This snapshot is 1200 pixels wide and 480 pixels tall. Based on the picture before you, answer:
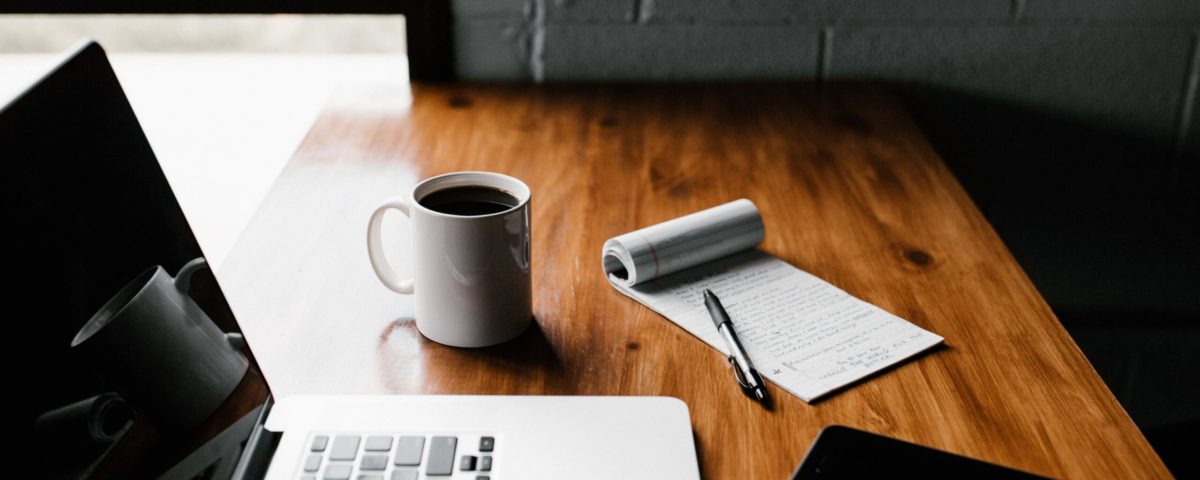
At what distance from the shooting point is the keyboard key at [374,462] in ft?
1.92

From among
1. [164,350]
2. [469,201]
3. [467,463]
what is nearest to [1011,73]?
[469,201]

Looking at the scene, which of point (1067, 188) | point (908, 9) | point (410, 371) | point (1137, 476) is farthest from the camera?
point (1067, 188)

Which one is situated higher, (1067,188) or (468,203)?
(468,203)

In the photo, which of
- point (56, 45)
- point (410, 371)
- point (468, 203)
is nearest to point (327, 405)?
point (410, 371)

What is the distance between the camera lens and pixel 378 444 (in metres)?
0.60

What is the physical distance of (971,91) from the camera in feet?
4.80

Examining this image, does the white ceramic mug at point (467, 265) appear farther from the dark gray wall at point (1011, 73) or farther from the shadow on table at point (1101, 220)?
the shadow on table at point (1101, 220)

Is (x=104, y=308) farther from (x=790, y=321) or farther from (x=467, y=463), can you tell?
(x=790, y=321)

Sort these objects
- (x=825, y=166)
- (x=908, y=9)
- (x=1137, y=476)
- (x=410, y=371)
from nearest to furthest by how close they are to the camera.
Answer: (x=1137, y=476)
(x=410, y=371)
(x=825, y=166)
(x=908, y=9)

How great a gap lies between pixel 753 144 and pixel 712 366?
0.51 metres

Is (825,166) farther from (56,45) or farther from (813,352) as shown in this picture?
(56,45)

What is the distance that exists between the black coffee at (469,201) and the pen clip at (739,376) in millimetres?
199

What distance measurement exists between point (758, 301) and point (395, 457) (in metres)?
0.34

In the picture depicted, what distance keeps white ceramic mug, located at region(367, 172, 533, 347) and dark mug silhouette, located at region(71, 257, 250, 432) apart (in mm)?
147
